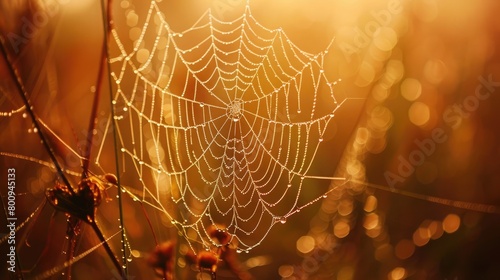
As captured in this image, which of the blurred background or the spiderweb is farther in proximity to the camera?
the spiderweb

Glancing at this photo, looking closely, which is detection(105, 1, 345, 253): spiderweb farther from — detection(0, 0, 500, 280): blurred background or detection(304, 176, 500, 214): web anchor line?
detection(304, 176, 500, 214): web anchor line

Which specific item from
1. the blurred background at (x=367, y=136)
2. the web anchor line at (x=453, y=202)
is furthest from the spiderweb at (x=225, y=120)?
the web anchor line at (x=453, y=202)

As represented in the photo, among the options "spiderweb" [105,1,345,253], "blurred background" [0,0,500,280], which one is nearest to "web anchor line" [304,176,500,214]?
"blurred background" [0,0,500,280]

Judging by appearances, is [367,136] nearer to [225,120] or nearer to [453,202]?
[453,202]

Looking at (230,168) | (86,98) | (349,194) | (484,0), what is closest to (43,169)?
(86,98)

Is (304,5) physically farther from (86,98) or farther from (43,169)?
(43,169)

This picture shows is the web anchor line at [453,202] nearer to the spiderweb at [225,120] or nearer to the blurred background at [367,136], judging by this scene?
the blurred background at [367,136]
